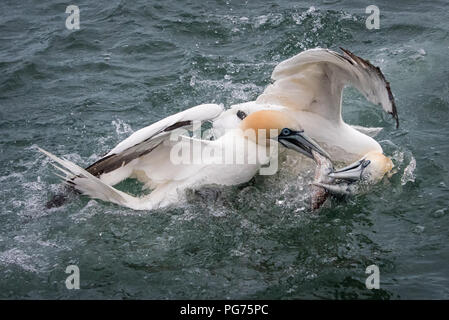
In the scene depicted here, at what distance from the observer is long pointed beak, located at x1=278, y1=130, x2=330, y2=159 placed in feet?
23.6

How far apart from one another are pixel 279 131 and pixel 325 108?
2.45 feet

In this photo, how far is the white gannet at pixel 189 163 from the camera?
23.2ft

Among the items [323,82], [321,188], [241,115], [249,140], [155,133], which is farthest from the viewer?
[241,115]

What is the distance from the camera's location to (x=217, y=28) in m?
11.3

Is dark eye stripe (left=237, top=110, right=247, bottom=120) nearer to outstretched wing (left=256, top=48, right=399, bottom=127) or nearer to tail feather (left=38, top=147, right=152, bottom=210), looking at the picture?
outstretched wing (left=256, top=48, right=399, bottom=127)

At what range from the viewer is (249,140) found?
730 cm

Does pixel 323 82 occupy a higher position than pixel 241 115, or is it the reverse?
pixel 323 82

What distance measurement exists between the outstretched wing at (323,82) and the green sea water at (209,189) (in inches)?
33.7

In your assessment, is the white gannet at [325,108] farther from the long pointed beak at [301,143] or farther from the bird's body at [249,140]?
the long pointed beak at [301,143]

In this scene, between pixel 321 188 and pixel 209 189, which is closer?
pixel 321 188

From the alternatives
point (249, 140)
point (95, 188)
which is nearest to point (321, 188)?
point (249, 140)

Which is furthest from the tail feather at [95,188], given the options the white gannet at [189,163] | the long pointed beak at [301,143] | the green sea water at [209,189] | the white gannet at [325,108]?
the long pointed beak at [301,143]

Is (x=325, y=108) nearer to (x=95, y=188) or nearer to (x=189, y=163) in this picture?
(x=189, y=163)

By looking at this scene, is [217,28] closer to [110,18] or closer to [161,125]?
[110,18]
